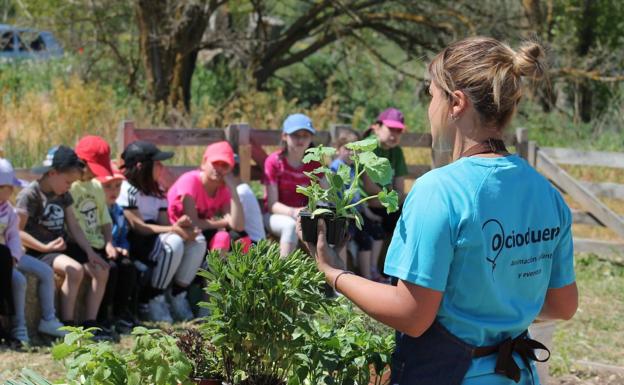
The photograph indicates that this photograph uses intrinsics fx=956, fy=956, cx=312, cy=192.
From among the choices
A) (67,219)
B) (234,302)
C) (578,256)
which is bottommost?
(578,256)

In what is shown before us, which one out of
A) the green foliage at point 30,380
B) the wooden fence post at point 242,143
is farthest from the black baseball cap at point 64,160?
the green foliage at point 30,380

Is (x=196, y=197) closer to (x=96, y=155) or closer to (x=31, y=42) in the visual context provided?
(x=96, y=155)

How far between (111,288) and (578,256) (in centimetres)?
591

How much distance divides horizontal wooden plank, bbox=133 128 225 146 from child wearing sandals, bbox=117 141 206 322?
3.44ft

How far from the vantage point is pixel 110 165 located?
7398mm

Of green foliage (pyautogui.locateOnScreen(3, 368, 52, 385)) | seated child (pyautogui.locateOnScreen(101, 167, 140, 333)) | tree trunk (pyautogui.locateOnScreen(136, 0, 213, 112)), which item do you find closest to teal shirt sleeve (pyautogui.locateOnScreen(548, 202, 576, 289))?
green foliage (pyautogui.locateOnScreen(3, 368, 52, 385))

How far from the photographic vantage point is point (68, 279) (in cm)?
685

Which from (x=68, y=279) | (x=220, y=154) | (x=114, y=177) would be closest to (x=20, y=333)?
(x=68, y=279)

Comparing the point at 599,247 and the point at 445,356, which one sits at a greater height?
the point at 445,356

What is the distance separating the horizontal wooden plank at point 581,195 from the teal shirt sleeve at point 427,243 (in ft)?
29.4

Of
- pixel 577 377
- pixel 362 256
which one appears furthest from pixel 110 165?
pixel 577 377

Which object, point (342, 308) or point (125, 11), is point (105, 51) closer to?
point (125, 11)

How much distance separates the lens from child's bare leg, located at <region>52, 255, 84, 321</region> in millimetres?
6836

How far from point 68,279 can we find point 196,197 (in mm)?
1494
